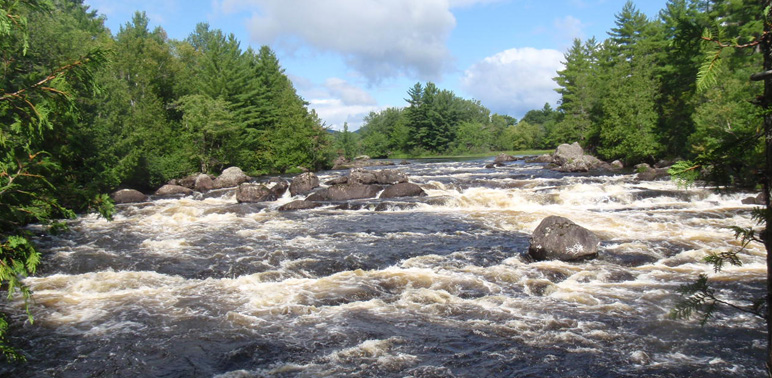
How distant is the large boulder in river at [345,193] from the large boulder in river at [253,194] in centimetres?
241

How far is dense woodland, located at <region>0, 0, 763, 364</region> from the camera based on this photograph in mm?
5469

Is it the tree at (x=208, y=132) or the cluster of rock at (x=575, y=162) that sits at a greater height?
the tree at (x=208, y=132)

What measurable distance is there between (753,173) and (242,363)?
712cm

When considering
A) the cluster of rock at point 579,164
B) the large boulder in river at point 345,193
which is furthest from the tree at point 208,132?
the cluster of rock at point 579,164

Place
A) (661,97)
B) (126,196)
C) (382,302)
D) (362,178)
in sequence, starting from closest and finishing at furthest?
(382,302) → (126,196) → (362,178) → (661,97)

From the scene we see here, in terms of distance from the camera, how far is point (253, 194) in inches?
1044

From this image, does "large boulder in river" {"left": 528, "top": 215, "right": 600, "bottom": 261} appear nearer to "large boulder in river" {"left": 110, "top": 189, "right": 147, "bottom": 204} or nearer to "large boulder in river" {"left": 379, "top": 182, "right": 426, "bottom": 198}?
"large boulder in river" {"left": 379, "top": 182, "right": 426, "bottom": 198}

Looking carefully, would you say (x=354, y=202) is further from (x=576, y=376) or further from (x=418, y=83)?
(x=418, y=83)

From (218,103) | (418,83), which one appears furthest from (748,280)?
(418,83)

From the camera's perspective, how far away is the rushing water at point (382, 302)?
7.64 meters

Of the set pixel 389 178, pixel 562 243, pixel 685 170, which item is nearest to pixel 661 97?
pixel 389 178

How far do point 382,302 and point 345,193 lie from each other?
662 inches

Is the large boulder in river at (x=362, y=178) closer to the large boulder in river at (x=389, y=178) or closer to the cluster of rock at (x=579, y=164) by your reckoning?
the large boulder in river at (x=389, y=178)

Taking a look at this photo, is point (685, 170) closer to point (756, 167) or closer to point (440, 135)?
point (756, 167)
